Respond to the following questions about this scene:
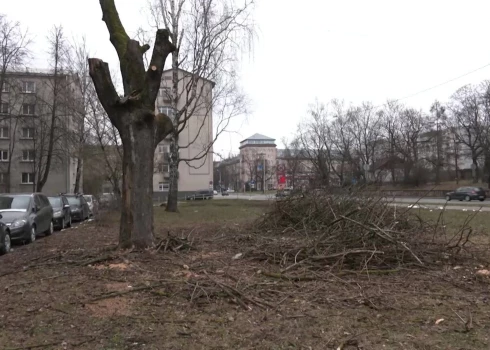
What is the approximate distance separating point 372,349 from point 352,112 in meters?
64.7

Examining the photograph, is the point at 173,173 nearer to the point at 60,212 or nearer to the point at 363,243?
the point at 60,212

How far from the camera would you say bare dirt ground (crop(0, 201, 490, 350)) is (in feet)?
14.6

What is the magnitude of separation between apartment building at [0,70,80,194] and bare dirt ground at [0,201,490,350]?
91.5 feet

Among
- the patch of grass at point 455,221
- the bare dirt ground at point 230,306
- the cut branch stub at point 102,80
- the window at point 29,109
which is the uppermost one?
the window at point 29,109

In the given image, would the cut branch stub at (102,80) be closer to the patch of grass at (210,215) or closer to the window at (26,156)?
the patch of grass at (210,215)

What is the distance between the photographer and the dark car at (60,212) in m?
19.1

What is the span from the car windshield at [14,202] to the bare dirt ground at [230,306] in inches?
265

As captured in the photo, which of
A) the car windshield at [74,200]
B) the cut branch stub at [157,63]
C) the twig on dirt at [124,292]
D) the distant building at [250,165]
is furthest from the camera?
the distant building at [250,165]

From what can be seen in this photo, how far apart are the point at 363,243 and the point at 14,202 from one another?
37.5ft

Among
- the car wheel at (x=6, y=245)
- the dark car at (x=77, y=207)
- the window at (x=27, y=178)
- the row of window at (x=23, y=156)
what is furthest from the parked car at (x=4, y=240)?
the window at (x=27, y=178)

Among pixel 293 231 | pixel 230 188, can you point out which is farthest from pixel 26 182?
pixel 230 188

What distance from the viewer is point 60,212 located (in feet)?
63.7

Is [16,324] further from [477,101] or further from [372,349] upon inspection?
[477,101]

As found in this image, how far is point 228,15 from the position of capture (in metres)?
24.0
